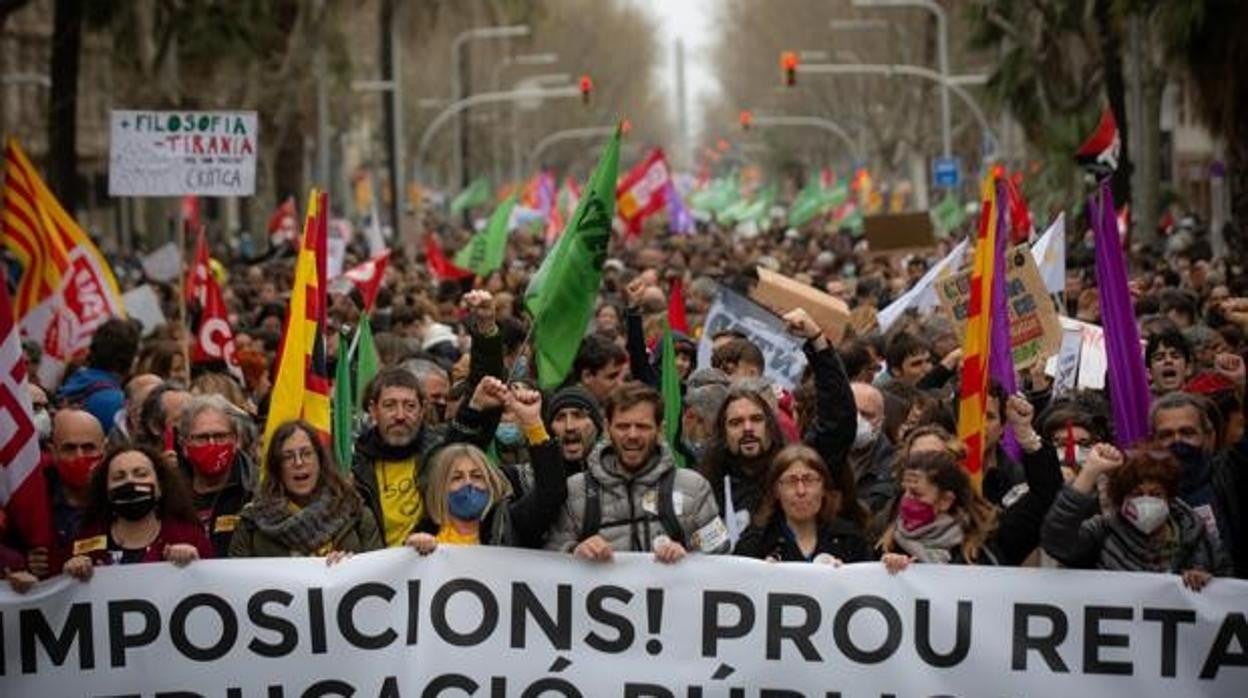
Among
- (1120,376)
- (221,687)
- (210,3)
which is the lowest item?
(221,687)

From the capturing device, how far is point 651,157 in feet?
101

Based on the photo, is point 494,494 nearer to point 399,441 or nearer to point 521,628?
point 521,628

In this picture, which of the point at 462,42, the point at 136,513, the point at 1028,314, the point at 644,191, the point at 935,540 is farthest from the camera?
the point at 462,42

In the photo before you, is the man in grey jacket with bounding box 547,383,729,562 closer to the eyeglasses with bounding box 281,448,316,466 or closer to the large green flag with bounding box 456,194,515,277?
the eyeglasses with bounding box 281,448,316,466

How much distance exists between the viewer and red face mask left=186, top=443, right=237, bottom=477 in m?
8.62

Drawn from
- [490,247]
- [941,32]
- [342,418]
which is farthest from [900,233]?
[941,32]

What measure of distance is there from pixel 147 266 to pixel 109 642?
53.9 feet

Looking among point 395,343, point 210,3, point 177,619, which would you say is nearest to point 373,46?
point 210,3

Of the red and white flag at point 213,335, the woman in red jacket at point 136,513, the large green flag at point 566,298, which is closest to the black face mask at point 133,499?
the woman in red jacket at point 136,513

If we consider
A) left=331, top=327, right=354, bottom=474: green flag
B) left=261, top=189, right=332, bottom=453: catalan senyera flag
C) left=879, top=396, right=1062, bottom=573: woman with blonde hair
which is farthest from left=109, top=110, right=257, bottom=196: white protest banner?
left=879, top=396, right=1062, bottom=573: woman with blonde hair

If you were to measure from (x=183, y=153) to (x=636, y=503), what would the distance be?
9.85 meters

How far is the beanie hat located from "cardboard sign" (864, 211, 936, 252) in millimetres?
16419

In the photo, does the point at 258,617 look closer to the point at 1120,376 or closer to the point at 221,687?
the point at 221,687

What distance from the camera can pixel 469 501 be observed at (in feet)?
25.0
